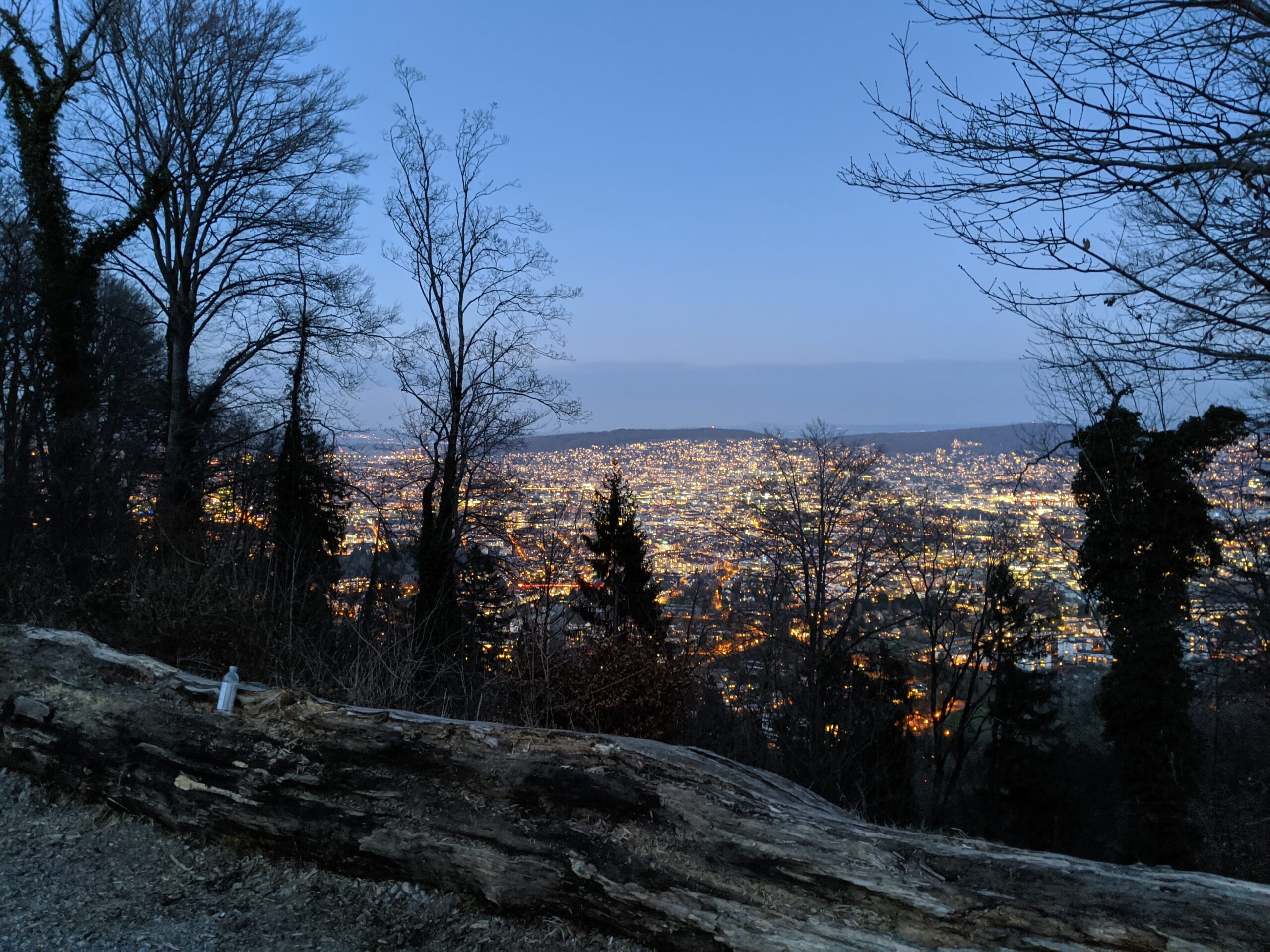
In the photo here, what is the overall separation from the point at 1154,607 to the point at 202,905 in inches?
523

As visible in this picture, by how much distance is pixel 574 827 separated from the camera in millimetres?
3002

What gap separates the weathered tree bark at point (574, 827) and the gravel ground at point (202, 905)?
9 centimetres

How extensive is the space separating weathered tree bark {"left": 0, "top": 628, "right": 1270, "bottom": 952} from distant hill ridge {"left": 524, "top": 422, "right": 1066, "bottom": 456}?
8.50 meters

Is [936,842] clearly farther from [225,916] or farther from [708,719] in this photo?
[708,719]

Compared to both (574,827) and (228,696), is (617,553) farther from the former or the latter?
(574,827)

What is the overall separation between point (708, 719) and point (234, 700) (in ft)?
22.5

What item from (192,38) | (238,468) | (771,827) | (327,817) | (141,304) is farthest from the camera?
(141,304)

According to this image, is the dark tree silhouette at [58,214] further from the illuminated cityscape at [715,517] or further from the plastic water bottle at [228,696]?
the plastic water bottle at [228,696]

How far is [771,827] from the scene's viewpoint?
282 cm

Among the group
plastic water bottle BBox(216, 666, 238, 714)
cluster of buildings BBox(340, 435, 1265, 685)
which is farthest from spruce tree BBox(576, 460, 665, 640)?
plastic water bottle BBox(216, 666, 238, 714)

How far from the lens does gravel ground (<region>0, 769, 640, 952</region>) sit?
2809mm

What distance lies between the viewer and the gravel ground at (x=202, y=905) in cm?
281

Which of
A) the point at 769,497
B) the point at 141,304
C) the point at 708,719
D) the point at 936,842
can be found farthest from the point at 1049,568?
the point at 141,304

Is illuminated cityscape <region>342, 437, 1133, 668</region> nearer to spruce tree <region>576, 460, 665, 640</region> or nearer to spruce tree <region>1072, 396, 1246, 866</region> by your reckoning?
spruce tree <region>576, 460, 665, 640</region>
